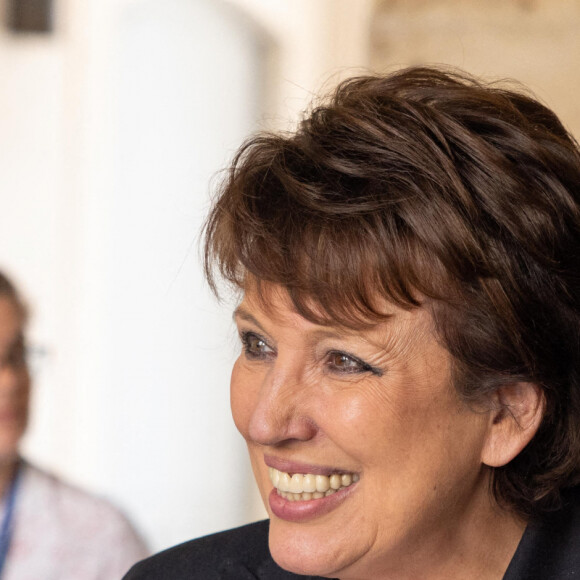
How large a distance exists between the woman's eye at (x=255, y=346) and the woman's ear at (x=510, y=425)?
355 millimetres

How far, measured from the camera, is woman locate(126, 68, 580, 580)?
1274mm

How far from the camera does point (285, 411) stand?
1320mm

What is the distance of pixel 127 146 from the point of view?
99.3 inches

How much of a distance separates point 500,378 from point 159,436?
1.56m

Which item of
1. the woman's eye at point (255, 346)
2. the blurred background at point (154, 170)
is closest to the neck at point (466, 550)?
the woman's eye at point (255, 346)

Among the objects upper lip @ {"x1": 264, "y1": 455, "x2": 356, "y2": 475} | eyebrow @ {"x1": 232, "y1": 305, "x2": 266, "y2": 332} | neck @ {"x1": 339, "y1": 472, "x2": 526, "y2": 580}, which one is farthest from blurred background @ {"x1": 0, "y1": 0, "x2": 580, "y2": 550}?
neck @ {"x1": 339, "y1": 472, "x2": 526, "y2": 580}

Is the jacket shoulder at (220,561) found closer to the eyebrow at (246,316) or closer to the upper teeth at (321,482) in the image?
the upper teeth at (321,482)

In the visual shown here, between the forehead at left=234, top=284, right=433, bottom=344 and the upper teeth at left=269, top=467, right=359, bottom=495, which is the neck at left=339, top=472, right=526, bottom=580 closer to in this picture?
the upper teeth at left=269, top=467, right=359, bottom=495

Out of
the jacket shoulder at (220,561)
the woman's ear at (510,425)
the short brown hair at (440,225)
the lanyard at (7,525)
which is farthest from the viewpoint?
the lanyard at (7,525)

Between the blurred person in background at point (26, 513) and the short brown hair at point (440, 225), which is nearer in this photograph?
the short brown hair at point (440, 225)

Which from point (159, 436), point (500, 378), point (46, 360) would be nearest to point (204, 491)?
point (159, 436)

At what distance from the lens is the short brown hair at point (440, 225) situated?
1266 mm

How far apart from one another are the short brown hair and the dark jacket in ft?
0.66

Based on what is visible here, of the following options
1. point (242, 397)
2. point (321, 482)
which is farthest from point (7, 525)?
point (321, 482)
